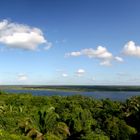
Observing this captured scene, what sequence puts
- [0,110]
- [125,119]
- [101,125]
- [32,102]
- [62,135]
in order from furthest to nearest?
1. [32,102]
2. [0,110]
3. [125,119]
4. [101,125]
5. [62,135]

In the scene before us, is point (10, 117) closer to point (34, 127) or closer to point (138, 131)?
point (34, 127)

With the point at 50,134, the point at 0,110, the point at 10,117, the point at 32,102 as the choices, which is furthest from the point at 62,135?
the point at 32,102

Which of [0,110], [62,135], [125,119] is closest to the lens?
[62,135]

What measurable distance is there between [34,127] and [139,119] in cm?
2025

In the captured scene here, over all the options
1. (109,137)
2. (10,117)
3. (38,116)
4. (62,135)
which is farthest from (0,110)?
(109,137)

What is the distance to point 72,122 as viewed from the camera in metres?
56.9

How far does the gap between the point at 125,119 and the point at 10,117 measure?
70.8 feet

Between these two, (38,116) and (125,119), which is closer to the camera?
(38,116)

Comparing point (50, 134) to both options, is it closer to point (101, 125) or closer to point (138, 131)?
point (101, 125)

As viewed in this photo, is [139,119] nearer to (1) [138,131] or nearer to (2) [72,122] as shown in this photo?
(1) [138,131]

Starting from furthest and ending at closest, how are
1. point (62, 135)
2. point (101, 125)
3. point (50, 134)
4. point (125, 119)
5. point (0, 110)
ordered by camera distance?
point (0, 110) → point (125, 119) → point (101, 125) → point (62, 135) → point (50, 134)

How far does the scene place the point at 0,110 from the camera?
65.9 m

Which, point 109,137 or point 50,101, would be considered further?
point 50,101

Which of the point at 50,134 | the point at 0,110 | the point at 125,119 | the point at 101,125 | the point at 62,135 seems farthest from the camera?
the point at 0,110
